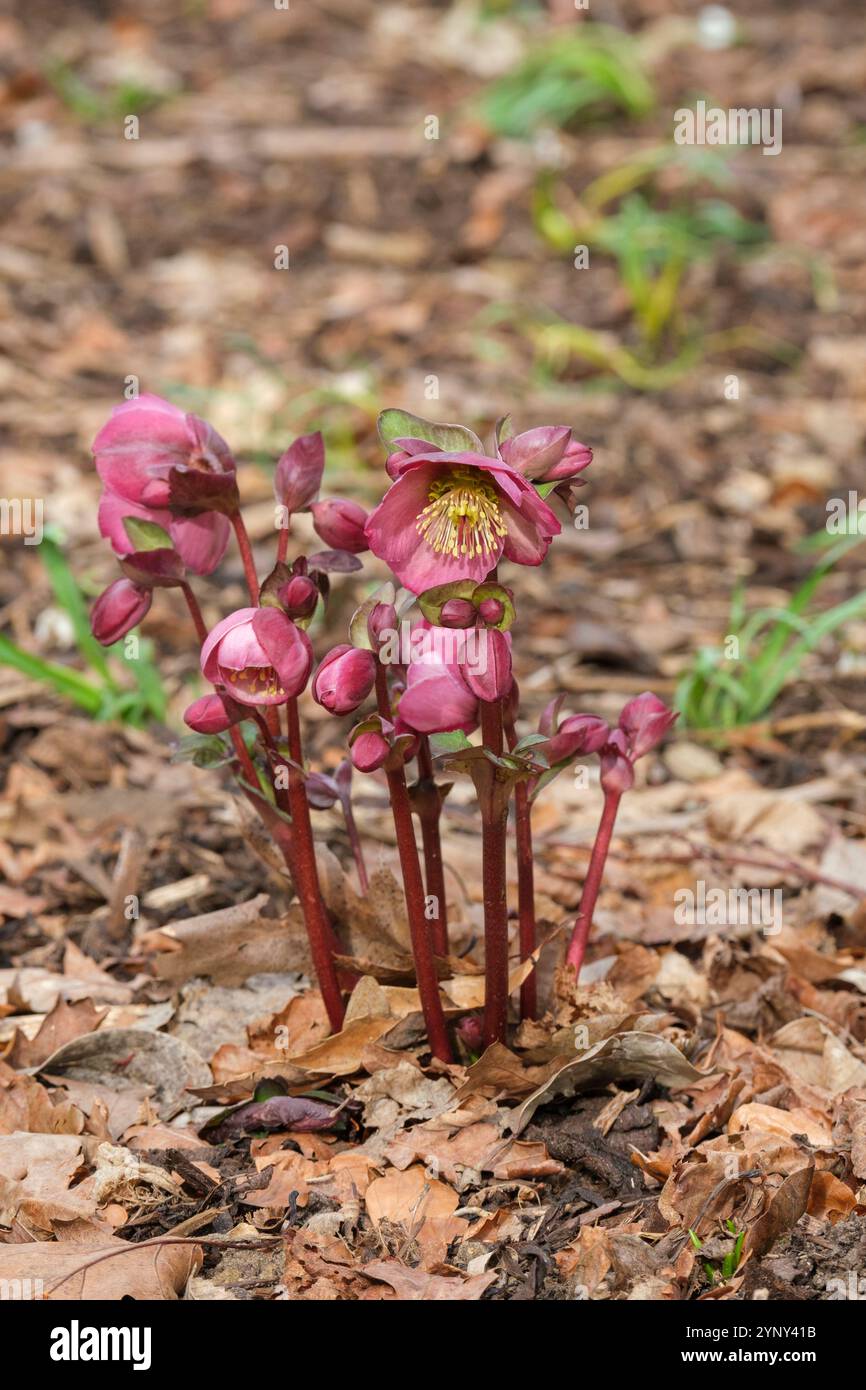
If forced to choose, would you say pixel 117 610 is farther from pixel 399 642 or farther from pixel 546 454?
pixel 546 454

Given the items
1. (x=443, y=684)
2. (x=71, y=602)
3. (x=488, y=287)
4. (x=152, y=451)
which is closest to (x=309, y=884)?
(x=443, y=684)

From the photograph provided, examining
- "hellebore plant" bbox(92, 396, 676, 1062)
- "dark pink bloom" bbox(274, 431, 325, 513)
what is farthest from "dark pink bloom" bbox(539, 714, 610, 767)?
"dark pink bloom" bbox(274, 431, 325, 513)

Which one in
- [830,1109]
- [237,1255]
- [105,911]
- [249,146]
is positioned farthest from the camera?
[249,146]

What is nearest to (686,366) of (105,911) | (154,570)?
(105,911)

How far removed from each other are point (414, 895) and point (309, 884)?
0.50 ft

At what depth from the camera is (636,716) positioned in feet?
6.65

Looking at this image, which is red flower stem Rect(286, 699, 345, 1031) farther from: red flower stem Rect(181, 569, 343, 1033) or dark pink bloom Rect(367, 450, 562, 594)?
dark pink bloom Rect(367, 450, 562, 594)

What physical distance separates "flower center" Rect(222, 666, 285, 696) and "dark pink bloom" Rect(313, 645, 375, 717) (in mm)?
69

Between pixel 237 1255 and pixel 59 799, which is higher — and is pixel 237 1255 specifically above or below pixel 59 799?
below

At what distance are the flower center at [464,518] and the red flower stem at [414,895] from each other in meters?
0.20

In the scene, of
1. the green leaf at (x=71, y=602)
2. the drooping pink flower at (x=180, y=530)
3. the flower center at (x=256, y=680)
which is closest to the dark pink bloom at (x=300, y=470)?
the drooping pink flower at (x=180, y=530)

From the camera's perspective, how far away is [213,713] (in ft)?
6.09

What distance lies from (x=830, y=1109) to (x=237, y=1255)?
829 mm

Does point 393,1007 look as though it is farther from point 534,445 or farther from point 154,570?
point 534,445
